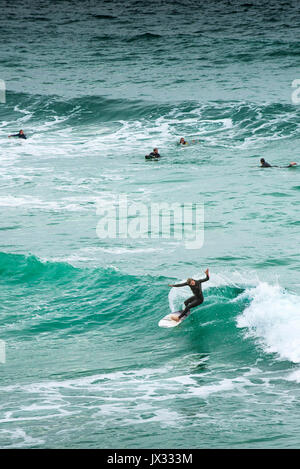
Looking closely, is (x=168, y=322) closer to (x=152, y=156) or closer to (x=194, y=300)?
(x=194, y=300)

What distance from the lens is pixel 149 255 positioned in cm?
2650

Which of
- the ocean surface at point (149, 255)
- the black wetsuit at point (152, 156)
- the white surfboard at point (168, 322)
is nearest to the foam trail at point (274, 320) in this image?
the ocean surface at point (149, 255)

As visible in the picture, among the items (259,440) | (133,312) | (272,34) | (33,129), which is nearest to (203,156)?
(33,129)

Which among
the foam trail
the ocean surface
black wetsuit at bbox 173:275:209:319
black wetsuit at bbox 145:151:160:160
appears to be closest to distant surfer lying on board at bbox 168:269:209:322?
black wetsuit at bbox 173:275:209:319

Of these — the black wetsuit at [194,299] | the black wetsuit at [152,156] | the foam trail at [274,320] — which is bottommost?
the foam trail at [274,320]

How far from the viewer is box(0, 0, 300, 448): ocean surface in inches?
570

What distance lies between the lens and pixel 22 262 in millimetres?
25781

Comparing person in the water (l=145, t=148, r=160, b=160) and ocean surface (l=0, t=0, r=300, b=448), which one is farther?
person in the water (l=145, t=148, r=160, b=160)

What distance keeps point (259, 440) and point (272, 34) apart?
68.4 metres

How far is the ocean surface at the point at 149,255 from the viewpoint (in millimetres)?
14484

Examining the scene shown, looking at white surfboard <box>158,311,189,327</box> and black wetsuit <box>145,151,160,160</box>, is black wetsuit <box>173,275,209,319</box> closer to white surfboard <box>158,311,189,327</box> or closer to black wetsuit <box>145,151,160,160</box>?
white surfboard <box>158,311,189,327</box>

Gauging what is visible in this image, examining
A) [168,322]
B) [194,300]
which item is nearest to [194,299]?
[194,300]

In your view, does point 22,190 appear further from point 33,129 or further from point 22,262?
point 33,129

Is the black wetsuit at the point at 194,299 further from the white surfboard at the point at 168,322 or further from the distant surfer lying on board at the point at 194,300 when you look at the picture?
the white surfboard at the point at 168,322
